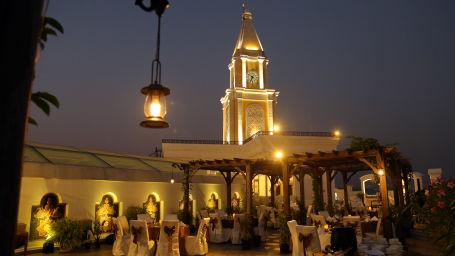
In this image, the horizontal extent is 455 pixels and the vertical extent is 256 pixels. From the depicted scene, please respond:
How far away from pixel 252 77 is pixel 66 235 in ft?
91.1

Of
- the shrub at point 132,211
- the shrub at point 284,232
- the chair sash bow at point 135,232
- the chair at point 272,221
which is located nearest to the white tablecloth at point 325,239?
the shrub at point 284,232

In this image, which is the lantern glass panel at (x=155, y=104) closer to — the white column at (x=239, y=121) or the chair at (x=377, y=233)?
the chair at (x=377, y=233)

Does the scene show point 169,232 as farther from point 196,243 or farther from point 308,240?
point 308,240

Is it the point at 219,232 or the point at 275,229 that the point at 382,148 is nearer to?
the point at 219,232

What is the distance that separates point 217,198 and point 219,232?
28.8 ft

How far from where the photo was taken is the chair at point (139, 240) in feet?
25.9

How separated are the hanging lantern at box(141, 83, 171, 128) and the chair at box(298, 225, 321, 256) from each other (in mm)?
4789

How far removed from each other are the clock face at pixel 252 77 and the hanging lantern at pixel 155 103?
31.9 m

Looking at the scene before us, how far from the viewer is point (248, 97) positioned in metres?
33.6

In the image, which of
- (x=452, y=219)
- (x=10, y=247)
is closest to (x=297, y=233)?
(x=452, y=219)

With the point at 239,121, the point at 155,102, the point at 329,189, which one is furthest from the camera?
the point at 239,121

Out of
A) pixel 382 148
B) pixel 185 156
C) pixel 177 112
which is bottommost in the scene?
pixel 382 148

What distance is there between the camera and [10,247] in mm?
1008

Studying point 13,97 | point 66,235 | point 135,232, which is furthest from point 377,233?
point 13,97
